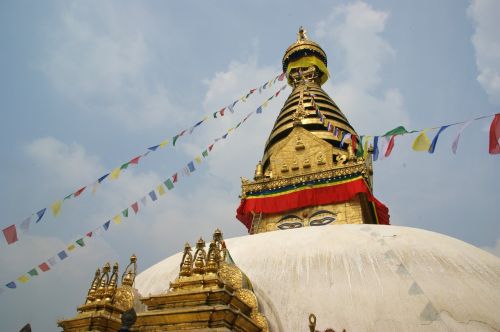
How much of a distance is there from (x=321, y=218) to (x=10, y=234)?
9221mm

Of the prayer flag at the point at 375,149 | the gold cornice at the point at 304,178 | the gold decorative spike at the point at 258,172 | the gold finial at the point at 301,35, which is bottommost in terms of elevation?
the prayer flag at the point at 375,149

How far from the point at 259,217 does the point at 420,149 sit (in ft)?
30.0

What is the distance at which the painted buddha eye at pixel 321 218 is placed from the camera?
45.4 ft

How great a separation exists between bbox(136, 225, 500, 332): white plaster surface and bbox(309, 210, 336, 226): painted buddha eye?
723 cm

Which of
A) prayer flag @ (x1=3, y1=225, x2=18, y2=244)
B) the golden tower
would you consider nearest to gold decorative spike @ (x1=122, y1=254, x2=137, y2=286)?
prayer flag @ (x1=3, y1=225, x2=18, y2=244)

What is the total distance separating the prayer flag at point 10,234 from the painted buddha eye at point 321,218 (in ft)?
29.1

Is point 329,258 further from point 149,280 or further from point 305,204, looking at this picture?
point 305,204

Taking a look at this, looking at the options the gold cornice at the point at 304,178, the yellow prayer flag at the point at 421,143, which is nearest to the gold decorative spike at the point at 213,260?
the yellow prayer flag at the point at 421,143

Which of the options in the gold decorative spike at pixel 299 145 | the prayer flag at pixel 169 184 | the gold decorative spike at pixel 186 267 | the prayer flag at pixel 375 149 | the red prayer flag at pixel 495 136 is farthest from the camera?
the gold decorative spike at pixel 299 145

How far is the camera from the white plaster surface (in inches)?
189

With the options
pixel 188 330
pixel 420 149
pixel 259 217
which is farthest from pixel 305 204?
pixel 188 330

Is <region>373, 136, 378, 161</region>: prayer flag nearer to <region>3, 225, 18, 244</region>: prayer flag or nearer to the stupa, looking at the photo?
the stupa

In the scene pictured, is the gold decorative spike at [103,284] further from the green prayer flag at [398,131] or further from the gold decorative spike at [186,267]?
the green prayer flag at [398,131]

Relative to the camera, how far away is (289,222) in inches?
562
